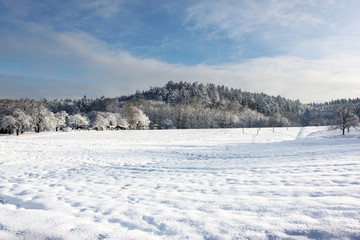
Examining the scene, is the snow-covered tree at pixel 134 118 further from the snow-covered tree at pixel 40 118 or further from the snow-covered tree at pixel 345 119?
the snow-covered tree at pixel 345 119

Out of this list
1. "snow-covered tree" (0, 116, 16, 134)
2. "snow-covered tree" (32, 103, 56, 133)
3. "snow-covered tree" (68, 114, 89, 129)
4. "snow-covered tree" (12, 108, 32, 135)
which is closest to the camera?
"snow-covered tree" (0, 116, 16, 134)

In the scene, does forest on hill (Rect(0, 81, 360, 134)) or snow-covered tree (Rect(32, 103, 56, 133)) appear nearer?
forest on hill (Rect(0, 81, 360, 134))

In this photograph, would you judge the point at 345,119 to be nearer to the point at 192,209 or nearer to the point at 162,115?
the point at 192,209

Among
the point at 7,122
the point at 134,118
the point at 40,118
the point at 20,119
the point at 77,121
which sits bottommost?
the point at 7,122

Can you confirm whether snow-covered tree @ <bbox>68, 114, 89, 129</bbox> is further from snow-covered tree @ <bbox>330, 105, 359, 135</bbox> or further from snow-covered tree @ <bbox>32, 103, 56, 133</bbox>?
snow-covered tree @ <bbox>330, 105, 359, 135</bbox>

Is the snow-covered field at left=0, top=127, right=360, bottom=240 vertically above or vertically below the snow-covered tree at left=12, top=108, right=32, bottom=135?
below

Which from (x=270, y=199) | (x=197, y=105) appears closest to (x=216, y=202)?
(x=270, y=199)

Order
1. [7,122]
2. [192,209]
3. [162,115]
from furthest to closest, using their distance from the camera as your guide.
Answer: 1. [162,115]
2. [7,122]
3. [192,209]

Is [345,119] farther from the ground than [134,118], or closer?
Result: closer

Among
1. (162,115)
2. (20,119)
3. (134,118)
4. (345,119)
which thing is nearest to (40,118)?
(20,119)

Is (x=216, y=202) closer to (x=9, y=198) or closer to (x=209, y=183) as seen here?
(x=209, y=183)

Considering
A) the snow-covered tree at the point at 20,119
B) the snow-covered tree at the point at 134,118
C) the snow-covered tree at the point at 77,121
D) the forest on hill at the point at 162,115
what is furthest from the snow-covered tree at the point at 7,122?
the snow-covered tree at the point at 134,118

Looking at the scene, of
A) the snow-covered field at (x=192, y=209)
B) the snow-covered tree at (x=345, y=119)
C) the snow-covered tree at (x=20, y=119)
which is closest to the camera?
the snow-covered field at (x=192, y=209)

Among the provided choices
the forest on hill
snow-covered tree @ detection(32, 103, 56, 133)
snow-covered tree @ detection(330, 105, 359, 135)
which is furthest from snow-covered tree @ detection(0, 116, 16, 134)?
snow-covered tree @ detection(330, 105, 359, 135)
